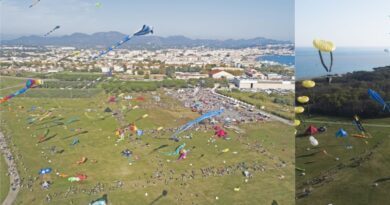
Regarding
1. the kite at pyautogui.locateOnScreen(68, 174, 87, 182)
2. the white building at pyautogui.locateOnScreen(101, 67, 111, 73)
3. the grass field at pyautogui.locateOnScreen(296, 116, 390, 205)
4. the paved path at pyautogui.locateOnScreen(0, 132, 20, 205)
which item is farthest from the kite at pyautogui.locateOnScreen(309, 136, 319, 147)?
the white building at pyautogui.locateOnScreen(101, 67, 111, 73)

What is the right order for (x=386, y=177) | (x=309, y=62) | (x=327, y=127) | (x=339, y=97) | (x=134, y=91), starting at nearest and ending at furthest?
1. (x=386, y=177)
2. (x=327, y=127)
3. (x=339, y=97)
4. (x=309, y=62)
5. (x=134, y=91)

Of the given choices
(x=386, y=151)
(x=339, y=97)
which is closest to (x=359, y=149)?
(x=386, y=151)

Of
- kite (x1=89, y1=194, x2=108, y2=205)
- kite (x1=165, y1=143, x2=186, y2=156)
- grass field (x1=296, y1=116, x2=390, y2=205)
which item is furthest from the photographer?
kite (x1=165, y1=143, x2=186, y2=156)

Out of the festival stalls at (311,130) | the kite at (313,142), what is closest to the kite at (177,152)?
the kite at (313,142)

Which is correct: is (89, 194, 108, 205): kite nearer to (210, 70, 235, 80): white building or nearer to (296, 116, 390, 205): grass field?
(296, 116, 390, 205): grass field

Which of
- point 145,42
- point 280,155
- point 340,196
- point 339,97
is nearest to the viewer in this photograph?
point 340,196

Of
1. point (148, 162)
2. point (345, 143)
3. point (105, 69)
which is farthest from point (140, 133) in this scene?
point (105, 69)

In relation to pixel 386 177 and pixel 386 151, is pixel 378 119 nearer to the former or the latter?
pixel 386 151
